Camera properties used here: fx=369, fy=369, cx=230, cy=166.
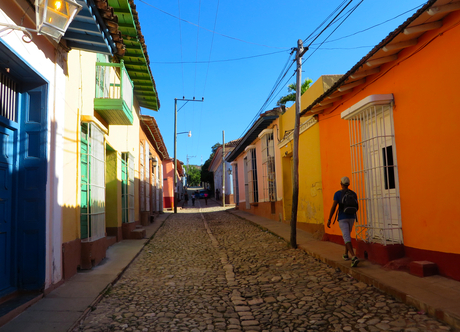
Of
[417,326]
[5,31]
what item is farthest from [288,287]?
[5,31]

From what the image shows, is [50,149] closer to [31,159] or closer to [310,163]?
[31,159]

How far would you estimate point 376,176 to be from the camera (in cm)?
612

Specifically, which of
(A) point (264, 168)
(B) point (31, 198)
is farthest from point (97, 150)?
(A) point (264, 168)

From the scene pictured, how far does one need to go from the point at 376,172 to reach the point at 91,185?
500 centimetres

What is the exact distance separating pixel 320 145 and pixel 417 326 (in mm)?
5814

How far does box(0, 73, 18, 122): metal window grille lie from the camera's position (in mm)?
4270

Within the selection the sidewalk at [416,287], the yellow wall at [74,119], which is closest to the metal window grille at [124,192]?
the yellow wall at [74,119]

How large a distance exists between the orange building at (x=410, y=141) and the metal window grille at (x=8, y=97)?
15.9 feet

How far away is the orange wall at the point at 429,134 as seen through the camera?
4348mm

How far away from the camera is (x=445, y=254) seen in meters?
4.51

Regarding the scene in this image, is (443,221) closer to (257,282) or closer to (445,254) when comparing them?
(445,254)

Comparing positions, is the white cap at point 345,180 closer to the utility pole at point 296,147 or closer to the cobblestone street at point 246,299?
the cobblestone street at point 246,299

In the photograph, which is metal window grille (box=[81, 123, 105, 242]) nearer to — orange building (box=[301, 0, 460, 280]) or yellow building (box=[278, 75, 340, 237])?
orange building (box=[301, 0, 460, 280])

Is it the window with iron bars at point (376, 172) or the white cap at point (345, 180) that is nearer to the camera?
the window with iron bars at point (376, 172)
